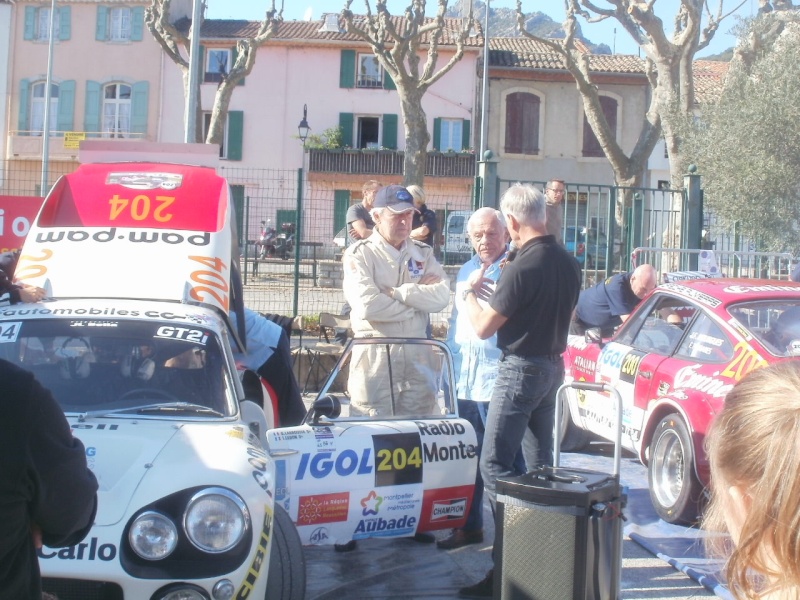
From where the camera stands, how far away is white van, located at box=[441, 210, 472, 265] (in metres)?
12.1

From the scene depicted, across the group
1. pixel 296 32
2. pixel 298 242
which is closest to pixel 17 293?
pixel 298 242

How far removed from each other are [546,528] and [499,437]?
787 millimetres

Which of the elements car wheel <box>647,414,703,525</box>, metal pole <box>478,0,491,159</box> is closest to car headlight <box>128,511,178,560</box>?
car wheel <box>647,414,703,525</box>

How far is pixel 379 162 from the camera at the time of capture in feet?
130

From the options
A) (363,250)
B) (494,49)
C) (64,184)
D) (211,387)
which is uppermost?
(494,49)

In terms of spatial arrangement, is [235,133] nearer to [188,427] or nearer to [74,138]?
[74,138]

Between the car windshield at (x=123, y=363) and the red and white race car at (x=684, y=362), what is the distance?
2993mm

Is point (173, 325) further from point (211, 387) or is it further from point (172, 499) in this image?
point (172, 499)

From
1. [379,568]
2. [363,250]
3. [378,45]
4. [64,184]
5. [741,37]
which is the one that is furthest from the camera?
[378,45]

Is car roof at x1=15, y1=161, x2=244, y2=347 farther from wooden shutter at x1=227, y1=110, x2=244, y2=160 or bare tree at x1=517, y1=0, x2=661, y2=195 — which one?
wooden shutter at x1=227, y1=110, x2=244, y2=160

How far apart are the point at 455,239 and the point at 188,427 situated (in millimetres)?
8110

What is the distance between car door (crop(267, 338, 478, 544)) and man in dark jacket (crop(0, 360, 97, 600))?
2.29m

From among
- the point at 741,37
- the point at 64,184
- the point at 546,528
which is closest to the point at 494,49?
the point at 741,37

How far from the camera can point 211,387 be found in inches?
190
